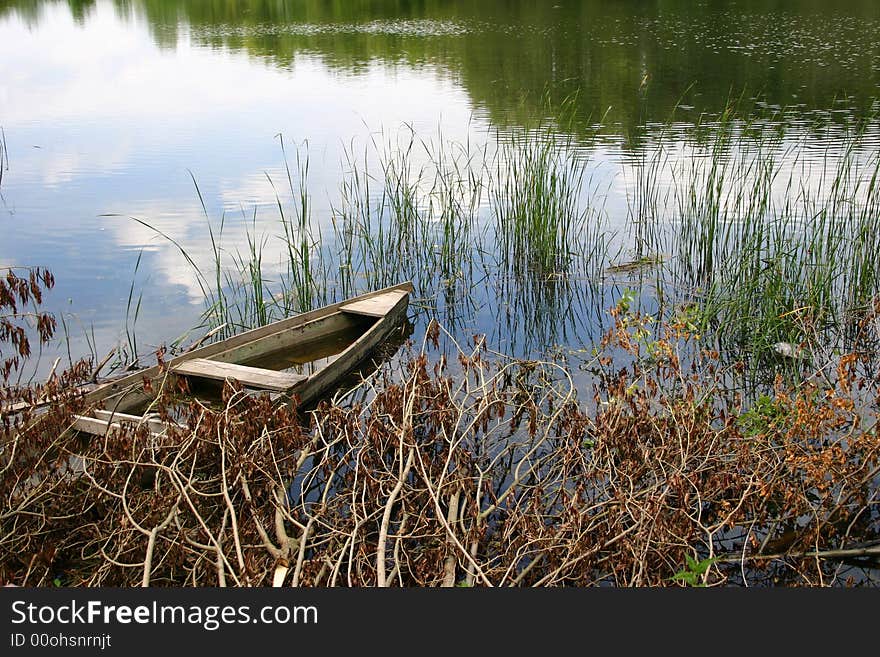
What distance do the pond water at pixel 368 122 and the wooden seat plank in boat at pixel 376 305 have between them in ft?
1.95

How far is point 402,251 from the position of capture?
26.9ft

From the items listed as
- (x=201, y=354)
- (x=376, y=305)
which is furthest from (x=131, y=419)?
(x=376, y=305)

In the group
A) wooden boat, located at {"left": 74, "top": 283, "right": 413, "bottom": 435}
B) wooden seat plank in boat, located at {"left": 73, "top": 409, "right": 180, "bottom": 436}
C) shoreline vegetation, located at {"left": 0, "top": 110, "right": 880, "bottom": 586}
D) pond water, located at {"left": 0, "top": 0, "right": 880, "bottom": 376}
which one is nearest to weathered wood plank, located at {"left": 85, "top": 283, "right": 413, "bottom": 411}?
wooden boat, located at {"left": 74, "top": 283, "right": 413, "bottom": 435}

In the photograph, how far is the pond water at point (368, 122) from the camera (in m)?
7.96

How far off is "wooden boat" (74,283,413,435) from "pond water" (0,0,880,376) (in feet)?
2.70

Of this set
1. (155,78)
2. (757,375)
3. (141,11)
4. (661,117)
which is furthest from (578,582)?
(141,11)

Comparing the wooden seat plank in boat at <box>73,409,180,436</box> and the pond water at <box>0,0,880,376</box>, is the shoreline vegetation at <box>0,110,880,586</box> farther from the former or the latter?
the pond water at <box>0,0,880,376</box>

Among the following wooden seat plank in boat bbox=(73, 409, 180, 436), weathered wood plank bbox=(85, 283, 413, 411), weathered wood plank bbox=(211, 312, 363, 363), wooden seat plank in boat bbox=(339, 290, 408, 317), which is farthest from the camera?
wooden seat plank in boat bbox=(339, 290, 408, 317)

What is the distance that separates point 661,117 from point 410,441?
35.1ft

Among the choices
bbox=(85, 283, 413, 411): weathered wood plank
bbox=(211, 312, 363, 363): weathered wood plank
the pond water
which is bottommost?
bbox=(211, 312, 363, 363): weathered wood plank

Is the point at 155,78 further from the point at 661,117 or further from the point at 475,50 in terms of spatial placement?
the point at 661,117

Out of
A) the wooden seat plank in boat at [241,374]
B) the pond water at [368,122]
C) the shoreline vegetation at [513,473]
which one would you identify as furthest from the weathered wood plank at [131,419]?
the pond water at [368,122]

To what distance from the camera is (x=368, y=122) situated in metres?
14.1

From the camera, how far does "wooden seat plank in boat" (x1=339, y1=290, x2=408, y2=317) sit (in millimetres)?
6758
